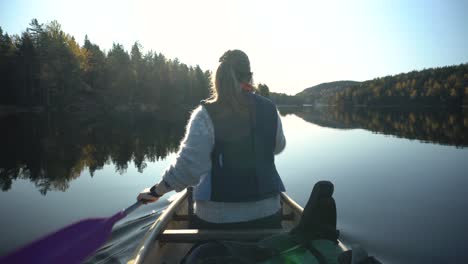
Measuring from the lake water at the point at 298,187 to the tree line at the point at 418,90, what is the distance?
92.5 meters

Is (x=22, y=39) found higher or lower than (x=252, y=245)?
higher

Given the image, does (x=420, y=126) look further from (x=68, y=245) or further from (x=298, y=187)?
(x=68, y=245)

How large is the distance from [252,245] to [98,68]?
55685mm

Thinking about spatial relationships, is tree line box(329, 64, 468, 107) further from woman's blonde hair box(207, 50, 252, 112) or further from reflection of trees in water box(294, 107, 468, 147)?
woman's blonde hair box(207, 50, 252, 112)

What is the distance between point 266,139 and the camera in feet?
9.56

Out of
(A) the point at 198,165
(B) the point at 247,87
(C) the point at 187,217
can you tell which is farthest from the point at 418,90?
(A) the point at 198,165

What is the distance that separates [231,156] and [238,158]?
0.06 metres

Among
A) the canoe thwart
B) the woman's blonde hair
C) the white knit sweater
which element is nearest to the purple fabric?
the white knit sweater

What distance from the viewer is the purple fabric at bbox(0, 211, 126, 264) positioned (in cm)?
269

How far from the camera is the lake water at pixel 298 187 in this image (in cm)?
656

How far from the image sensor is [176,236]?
3416 mm

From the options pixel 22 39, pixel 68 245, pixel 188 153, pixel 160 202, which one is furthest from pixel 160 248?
pixel 22 39

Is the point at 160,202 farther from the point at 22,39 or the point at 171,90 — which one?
the point at 171,90

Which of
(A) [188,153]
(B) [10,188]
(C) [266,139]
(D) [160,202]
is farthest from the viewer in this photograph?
(B) [10,188]
